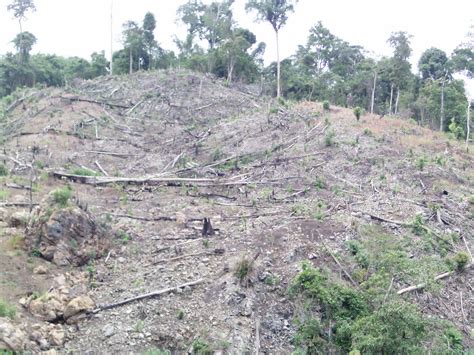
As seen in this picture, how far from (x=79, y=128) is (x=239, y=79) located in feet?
38.4

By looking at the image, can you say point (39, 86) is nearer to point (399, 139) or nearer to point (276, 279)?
point (399, 139)

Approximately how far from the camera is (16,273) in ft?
36.8

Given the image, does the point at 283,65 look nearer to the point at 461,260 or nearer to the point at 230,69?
the point at 230,69

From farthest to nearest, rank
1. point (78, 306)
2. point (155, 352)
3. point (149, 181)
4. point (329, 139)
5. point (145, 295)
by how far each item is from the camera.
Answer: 1. point (329, 139)
2. point (149, 181)
3. point (145, 295)
4. point (78, 306)
5. point (155, 352)

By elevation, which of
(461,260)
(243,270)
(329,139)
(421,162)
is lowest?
(243,270)

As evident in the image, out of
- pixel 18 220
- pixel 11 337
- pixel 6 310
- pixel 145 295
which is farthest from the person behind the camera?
pixel 18 220

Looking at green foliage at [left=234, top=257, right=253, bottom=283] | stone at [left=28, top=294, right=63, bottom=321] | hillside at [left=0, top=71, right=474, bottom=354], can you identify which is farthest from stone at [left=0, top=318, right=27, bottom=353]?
green foliage at [left=234, top=257, right=253, bottom=283]

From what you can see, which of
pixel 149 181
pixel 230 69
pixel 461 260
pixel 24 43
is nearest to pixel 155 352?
pixel 461 260

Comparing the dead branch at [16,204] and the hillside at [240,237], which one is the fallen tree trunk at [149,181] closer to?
the hillside at [240,237]

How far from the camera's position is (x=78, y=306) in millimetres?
10508

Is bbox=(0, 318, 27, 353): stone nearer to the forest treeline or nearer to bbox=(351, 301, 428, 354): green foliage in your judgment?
bbox=(351, 301, 428, 354): green foliage

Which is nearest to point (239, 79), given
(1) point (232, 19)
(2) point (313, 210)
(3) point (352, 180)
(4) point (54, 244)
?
(1) point (232, 19)

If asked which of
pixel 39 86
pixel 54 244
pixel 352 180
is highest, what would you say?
pixel 39 86

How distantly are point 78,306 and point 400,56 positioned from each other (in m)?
22.3
